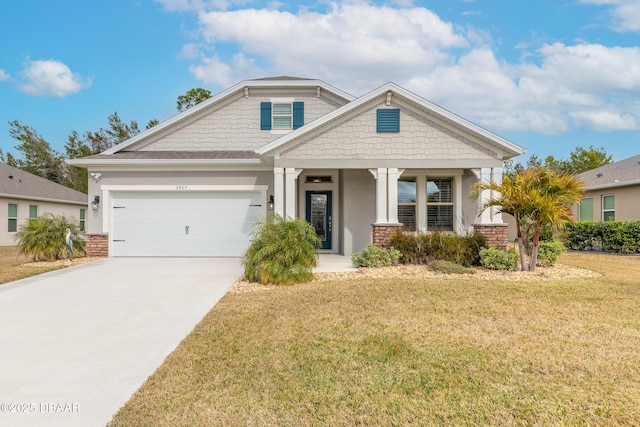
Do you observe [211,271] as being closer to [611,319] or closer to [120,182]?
[120,182]

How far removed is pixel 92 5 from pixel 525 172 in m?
15.5

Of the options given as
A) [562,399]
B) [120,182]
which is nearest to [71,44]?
[120,182]

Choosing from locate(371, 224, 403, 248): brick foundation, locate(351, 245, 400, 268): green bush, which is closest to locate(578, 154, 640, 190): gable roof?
locate(371, 224, 403, 248): brick foundation

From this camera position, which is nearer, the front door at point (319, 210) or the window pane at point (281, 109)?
the front door at point (319, 210)

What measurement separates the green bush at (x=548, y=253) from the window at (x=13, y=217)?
23305 millimetres

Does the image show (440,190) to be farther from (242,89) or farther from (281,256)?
(242,89)

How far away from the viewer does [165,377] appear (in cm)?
361

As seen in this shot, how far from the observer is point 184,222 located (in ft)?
41.4

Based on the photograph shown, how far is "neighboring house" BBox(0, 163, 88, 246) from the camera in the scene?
61.0 ft

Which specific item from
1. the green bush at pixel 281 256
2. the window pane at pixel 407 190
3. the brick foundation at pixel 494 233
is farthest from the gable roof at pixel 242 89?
the green bush at pixel 281 256

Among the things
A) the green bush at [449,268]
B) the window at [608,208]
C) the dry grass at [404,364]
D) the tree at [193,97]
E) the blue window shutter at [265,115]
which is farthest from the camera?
the tree at [193,97]

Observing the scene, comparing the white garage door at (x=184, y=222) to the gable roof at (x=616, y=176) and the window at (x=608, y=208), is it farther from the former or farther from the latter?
the window at (x=608, y=208)

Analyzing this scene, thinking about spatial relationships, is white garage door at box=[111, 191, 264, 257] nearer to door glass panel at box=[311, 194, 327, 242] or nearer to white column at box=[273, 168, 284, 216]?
white column at box=[273, 168, 284, 216]

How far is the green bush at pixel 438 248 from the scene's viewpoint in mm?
9859
